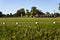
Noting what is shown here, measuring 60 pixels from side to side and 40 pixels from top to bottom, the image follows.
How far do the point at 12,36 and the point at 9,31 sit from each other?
27.2 inches

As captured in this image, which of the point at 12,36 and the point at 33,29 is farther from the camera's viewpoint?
the point at 33,29

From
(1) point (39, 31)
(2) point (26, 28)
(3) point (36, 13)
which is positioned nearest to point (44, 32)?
(1) point (39, 31)

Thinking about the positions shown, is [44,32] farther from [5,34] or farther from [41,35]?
[5,34]

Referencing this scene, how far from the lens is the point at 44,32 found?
45.5 ft

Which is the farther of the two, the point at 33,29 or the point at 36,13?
the point at 36,13

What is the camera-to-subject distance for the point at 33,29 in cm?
1432

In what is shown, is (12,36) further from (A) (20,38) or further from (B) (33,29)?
(B) (33,29)

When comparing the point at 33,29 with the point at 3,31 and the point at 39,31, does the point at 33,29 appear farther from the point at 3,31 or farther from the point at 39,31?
the point at 3,31

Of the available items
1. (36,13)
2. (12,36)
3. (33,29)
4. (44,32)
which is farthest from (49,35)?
(36,13)

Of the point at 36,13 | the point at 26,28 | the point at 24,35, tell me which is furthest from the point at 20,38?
the point at 36,13

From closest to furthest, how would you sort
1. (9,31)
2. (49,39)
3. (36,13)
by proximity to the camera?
(49,39), (9,31), (36,13)

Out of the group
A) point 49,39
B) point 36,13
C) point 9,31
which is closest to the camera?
point 49,39

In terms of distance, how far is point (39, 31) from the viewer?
14.0 metres

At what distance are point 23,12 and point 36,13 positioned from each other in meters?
7.72
